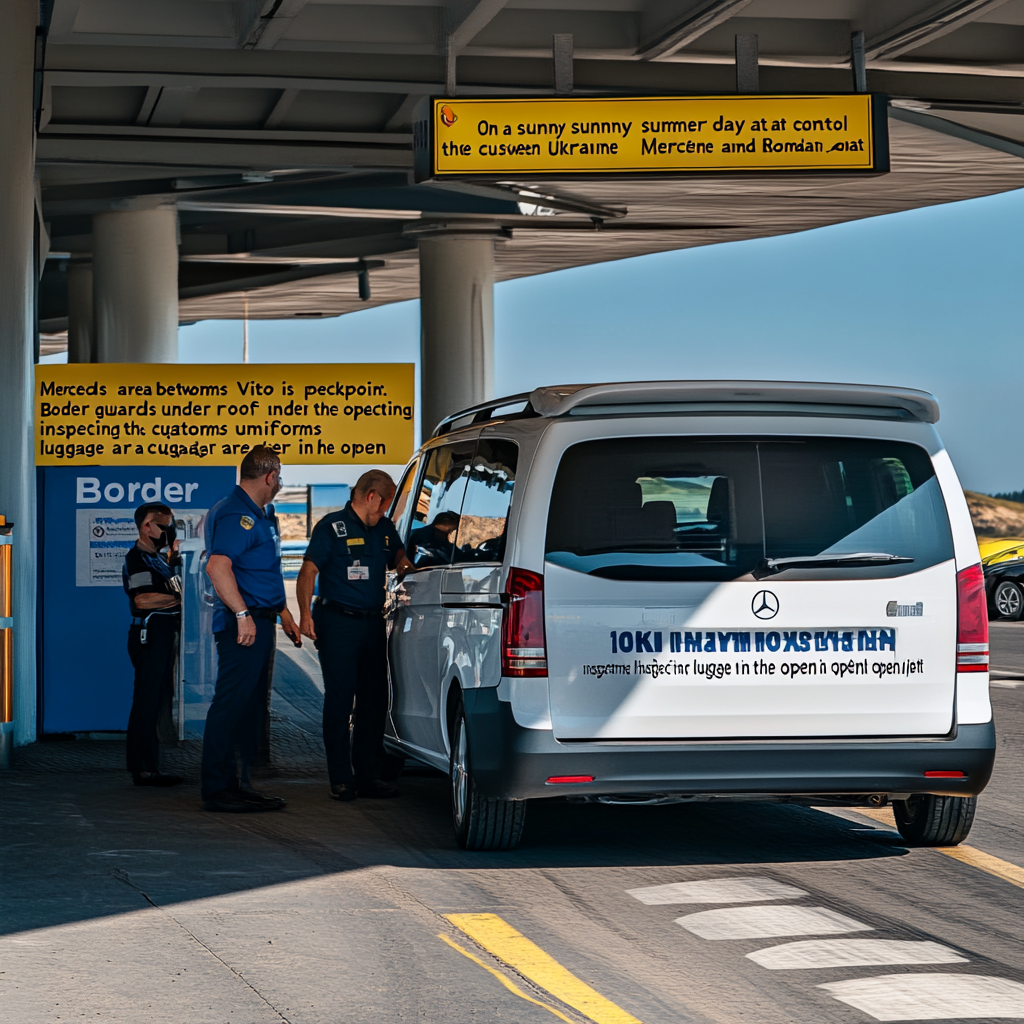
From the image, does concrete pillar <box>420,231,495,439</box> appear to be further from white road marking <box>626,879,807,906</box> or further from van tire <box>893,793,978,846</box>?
white road marking <box>626,879,807,906</box>

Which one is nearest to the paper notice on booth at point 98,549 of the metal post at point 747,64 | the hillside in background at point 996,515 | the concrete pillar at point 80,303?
the metal post at point 747,64

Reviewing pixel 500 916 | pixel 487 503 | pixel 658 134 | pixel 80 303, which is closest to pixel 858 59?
pixel 658 134

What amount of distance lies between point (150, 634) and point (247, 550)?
5.02 feet

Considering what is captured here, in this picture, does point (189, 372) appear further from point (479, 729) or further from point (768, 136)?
point (479, 729)

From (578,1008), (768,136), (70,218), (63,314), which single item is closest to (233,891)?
(578,1008)

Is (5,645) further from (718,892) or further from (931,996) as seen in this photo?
(931,996)

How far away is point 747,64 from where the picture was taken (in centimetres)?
1209

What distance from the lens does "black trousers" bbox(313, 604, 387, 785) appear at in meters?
9.29

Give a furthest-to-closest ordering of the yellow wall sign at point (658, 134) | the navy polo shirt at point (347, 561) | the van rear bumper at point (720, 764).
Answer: the yellow wall sign at point (658, 134)
the navy polo shirt at point (347, 561)
the van rear bumper at point (720, 764)

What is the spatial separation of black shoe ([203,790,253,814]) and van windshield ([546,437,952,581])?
2.67 meters

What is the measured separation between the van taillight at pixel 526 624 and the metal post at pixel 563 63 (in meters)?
5.65

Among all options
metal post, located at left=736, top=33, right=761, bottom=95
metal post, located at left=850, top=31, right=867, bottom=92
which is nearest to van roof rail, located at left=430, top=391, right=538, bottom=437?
metal post, located at left=736, top=33, right=761, bottom=95

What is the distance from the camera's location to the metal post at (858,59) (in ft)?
42.0

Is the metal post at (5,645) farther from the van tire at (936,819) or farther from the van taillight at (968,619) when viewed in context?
the van taillight at (968,619)
